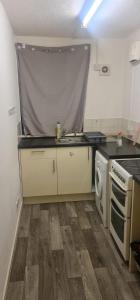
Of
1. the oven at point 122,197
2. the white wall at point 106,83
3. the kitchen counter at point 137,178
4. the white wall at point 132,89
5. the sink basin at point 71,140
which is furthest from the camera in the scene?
the white wall at point 106,83

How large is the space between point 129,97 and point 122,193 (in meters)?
1.80

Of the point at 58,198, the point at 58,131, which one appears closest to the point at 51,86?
the point at 58,131

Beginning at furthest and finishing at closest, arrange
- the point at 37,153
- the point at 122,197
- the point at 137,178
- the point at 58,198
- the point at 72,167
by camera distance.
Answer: the point at 58,198 < the point at 72,167 < the point at 37,153 < the point at 122,197 < the point at 137,178

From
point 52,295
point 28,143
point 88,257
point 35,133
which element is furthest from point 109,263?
point 35,133

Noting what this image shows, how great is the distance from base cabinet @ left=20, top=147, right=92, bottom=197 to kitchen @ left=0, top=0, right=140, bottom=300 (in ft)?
0.05

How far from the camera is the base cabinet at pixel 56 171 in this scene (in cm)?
312

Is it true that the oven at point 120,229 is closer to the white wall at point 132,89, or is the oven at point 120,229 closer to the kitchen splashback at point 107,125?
the white wall at point 132,89

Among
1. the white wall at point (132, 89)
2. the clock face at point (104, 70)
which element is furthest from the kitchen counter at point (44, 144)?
the clock face at point (104, 70)

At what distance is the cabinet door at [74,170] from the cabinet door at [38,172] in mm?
98

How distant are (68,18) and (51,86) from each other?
1.07 m

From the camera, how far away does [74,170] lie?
322 centimetres

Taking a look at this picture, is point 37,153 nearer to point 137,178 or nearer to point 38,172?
point 38,172

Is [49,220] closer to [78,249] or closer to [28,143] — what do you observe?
[78,249]

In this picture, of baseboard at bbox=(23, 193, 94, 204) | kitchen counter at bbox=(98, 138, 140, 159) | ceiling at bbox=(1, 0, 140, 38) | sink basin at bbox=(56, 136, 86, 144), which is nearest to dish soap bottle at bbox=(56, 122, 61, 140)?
sink basin at bbox=(56, 136, 86, 144)
